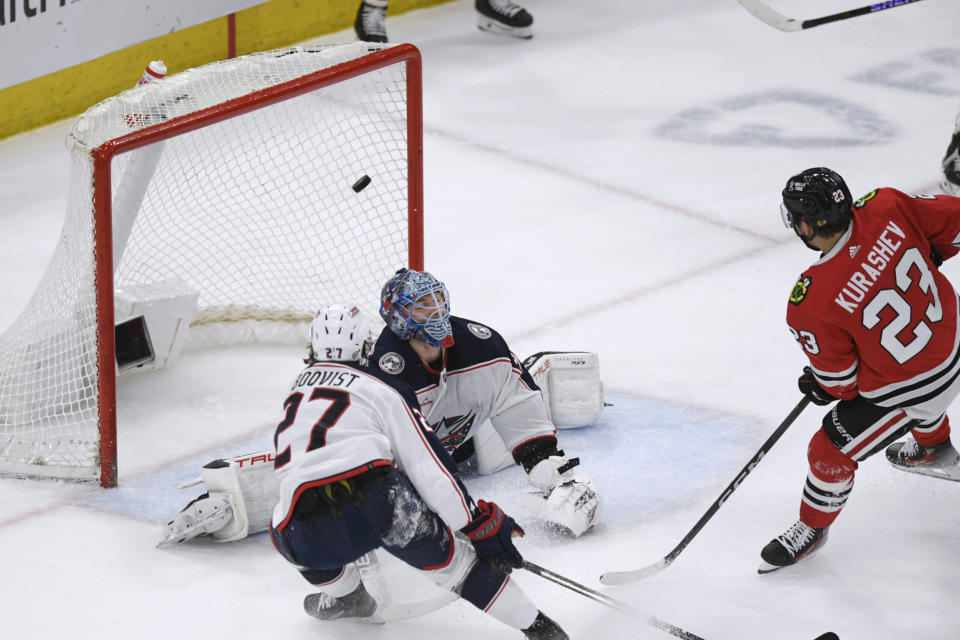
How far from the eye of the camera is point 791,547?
3453 millimetres

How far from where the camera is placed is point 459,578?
120 inches

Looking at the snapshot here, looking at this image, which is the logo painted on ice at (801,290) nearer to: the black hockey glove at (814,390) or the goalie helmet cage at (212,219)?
the black hockey glove at (814,390)

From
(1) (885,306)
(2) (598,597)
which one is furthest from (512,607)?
(1) (885,306)

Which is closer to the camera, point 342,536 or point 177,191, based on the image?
point 342,536

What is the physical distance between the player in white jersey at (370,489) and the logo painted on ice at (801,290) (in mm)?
762

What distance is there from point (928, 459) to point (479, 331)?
1.16 metres

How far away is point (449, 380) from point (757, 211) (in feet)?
7.97

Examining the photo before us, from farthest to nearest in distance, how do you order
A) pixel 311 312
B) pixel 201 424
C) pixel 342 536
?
pixel 311 312
pixel 201 424
pixel 342 536

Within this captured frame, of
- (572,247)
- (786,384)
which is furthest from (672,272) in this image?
(786,384)

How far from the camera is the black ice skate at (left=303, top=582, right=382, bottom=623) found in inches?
129

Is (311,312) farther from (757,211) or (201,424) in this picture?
(757,211)

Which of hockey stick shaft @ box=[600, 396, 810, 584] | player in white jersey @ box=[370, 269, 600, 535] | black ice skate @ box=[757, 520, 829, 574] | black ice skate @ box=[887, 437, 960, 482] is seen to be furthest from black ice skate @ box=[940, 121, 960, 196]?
player in white jersey @ box=[370, 269, 600, 535]

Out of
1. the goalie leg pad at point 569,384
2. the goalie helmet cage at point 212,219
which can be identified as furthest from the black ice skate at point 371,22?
the goalie leg pad at point 569,384

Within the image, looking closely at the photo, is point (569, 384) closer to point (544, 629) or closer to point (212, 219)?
point (544, 629)
